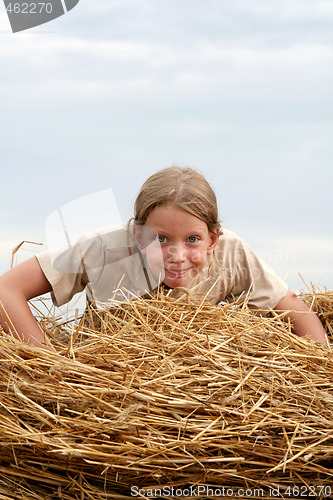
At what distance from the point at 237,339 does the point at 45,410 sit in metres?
0.58

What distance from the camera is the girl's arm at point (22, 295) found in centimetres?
205

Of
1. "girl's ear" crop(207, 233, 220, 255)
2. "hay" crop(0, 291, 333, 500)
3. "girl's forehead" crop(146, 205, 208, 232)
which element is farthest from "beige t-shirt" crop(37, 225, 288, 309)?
"hay" crop(0, 291, 333, 500)

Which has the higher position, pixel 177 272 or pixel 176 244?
pixel 176 244

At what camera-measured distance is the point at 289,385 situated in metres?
1.50

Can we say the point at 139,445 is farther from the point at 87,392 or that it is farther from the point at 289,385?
the point at 289,385

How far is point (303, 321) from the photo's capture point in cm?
230

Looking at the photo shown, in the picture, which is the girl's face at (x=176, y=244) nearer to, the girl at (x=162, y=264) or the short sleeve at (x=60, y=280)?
the girl at (x=162, y=264)

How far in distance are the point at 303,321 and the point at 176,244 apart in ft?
2.08

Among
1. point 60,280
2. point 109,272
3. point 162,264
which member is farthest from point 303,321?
point 60,280

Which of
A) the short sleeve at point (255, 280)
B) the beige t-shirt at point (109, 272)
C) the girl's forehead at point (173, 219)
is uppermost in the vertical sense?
the girl's forehead at point (173, 219)

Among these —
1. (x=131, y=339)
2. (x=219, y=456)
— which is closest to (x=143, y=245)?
(x=131, y=339)

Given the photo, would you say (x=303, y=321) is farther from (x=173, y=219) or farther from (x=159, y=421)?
(x=159, y=421)

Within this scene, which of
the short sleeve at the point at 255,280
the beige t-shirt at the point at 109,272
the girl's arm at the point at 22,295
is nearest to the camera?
the girl's arm at the point at 22,295

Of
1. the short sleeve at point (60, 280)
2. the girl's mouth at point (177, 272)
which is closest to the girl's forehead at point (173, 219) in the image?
the girl's mouth at point (177, 272)
